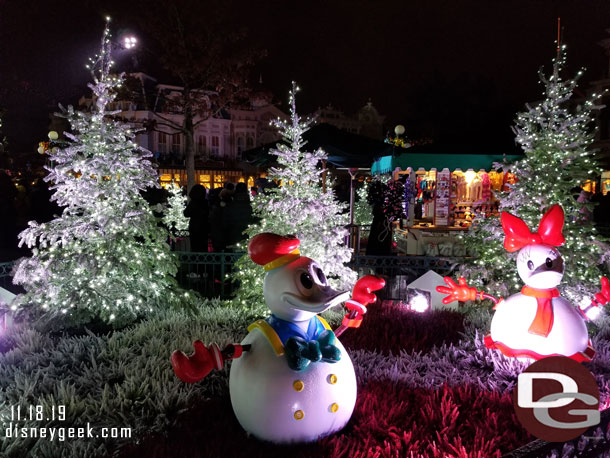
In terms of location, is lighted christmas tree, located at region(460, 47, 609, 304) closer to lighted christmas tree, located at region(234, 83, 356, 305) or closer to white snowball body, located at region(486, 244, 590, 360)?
white snowball body, located at region(486, 244, 590, 360)

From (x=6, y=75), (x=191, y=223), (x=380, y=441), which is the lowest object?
(x=380, y=441)

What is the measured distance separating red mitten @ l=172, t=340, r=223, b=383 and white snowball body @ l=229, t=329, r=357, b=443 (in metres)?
0.31

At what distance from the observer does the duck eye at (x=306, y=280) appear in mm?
3072

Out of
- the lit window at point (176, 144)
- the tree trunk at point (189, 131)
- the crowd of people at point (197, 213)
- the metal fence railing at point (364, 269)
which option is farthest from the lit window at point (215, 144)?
the metal fence railing at point (364, 269)

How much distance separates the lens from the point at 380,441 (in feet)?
11.2

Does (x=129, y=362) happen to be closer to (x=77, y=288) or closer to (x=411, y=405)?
(x=77, y=288)

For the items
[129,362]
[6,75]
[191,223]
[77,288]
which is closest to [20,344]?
[77,288]

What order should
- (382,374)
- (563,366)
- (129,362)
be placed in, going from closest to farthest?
(563,366) → (382,374) → (129,362)

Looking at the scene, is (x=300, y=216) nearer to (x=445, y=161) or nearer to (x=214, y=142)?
(x=445, y=161)

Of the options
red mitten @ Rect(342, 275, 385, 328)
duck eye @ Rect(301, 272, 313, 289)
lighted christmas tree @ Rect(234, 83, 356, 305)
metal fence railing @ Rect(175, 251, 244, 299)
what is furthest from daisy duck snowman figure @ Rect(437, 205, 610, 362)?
metal fence railing @ Rect(175, 251, 244, 299)

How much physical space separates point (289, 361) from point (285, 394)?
8.4 inches

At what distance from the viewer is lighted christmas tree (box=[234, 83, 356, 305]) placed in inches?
238

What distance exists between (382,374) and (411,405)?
58 cm

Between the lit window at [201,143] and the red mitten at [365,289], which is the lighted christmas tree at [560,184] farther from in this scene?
the lit window at [201,143]
